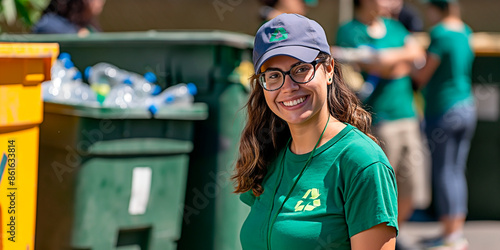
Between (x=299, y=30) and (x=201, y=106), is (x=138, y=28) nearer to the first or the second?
(x=201, y=106)

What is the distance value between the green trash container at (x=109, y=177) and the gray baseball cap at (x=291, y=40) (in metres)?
1.47

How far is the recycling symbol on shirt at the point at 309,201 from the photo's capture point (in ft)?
7.79

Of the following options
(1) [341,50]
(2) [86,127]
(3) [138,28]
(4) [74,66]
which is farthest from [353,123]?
(3) [138,28]

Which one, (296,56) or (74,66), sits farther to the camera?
(74,66)

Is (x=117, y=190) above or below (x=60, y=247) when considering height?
above

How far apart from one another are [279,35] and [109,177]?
5.29 feet

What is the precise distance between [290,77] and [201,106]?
1828 millimetres

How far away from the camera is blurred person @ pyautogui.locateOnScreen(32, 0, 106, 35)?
16.5 ft

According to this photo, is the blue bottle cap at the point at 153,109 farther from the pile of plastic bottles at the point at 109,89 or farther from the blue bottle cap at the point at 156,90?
the blue bottle cap at the point at 156,90

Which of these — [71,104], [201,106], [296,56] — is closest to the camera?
[296,56]

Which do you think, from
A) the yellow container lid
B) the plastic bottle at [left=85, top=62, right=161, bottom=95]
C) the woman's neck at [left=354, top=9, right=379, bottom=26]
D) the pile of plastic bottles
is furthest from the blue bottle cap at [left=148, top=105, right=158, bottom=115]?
the woman's neck at [left=354, top=9, right=379, bottom=26]

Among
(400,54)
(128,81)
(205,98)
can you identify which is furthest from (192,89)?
(400,54)

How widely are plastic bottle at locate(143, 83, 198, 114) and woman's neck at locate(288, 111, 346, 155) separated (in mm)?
1547

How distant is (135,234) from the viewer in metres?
3.94
